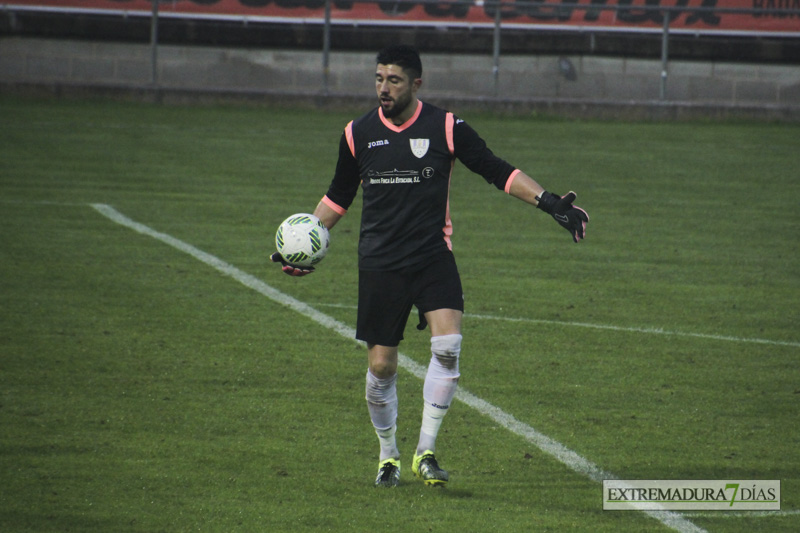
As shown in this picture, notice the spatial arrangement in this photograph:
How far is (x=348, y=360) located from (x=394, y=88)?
2.89m

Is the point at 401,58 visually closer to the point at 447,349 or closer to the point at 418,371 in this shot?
the point at 447,349

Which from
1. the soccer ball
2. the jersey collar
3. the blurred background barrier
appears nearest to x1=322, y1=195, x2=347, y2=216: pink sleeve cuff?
the soccer ball

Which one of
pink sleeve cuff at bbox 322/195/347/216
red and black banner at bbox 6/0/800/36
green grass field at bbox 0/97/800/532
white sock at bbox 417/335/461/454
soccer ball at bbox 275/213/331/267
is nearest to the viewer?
green grass field at bbox 0/97/800/532

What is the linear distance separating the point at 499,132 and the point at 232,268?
39.2 feet

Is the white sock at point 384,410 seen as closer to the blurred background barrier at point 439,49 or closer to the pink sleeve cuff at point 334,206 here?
the pink sleeve cuff at point 334,206

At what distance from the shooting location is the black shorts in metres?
5.66

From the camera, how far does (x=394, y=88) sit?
18.1 ft

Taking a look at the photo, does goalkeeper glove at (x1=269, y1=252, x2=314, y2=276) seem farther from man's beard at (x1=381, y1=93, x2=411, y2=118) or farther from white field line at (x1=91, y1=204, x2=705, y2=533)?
white field line at (x1=91, y1=204, x2=705, y2=533)

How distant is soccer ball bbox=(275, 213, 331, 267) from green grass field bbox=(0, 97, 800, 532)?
3.44ft

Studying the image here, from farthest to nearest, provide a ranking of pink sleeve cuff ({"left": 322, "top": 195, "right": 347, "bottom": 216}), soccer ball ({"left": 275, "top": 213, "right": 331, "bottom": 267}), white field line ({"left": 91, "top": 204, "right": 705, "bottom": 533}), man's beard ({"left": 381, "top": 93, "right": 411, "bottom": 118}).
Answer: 1. pink sleeve cuff ({"left": 322, "top": 195, "right": 347, "bottom": 216})
2. soccer ball ({"left": 275, "top": 213, "right": 331, "bottom": 267})
3. man's beard ({"left": 381, "top": 93, "right": 411, "bottom": 118})
4. white field line ({"left": 91, "top": 204, "right": 705, "bottom": 533})

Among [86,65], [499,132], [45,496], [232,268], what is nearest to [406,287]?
[45,496]

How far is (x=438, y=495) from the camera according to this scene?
551 centimetres

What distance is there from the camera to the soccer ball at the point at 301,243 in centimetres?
586

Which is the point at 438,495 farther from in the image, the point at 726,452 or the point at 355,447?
the point at 726,452
